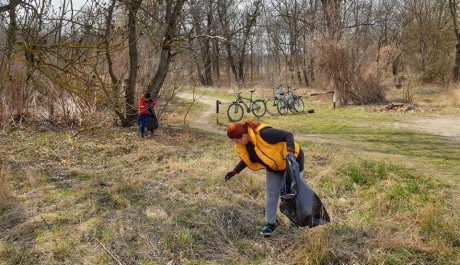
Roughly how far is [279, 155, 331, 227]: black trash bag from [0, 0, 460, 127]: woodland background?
3.11 meters

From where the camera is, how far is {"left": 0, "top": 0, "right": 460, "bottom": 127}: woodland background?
556 cm

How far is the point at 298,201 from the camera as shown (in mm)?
3896

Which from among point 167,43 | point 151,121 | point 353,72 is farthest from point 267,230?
point 353,72

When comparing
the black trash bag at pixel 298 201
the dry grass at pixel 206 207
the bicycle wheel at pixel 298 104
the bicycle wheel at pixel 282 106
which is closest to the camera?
the black trash bag at pixel 298 201

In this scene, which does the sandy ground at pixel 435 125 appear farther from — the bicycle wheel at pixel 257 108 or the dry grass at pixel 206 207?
the bicycle wheel at pixel 257 108

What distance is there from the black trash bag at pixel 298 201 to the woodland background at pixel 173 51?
10.2 feet

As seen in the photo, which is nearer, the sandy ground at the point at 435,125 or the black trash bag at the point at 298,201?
the black trash bag at the point at 298,201

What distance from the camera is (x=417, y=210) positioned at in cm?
455

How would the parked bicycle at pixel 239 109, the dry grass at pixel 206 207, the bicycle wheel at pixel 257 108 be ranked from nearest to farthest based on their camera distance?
Answer: 1. the dry grass at pixel 206 207
2. the parked bicycle at pixel 239 109
3. the bicycle wheel at pixel 257 108

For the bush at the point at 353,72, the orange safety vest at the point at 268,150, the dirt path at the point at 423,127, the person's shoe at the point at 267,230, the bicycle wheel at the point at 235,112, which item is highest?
the bush at the point at 353,72

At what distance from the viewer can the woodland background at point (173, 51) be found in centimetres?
556

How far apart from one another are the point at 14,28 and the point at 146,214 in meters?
3.10

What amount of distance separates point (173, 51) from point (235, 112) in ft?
10.7

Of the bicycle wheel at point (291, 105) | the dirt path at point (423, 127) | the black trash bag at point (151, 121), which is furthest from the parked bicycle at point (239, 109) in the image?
the black trash bag at point (151, 121)
